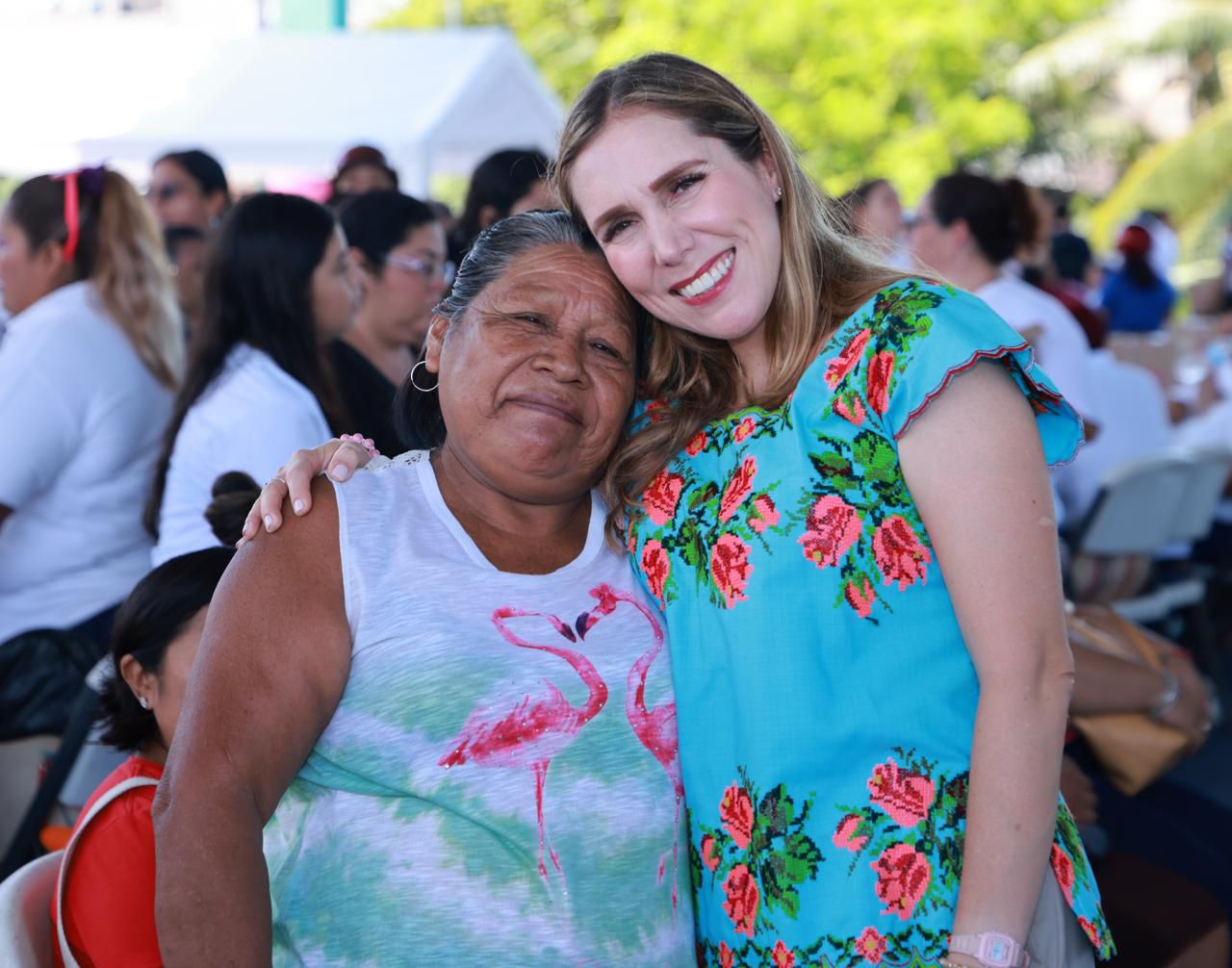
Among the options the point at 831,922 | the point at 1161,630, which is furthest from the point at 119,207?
the point at 1161,630

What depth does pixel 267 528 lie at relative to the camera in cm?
178

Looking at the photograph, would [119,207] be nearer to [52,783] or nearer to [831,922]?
[52,783]

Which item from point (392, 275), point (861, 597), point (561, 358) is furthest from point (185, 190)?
point (861, 597)

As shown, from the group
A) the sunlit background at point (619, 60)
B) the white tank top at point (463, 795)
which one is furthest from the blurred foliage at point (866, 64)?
the white tank top at point (463, 795)

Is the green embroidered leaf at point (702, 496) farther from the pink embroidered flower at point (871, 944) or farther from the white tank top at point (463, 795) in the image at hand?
the pink embroidered flower at point (871, 944)

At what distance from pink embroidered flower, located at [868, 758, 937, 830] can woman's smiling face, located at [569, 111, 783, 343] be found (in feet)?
2.15

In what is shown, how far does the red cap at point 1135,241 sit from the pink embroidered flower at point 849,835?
1022 cm

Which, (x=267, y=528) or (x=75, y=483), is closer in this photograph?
(x=267, y=528)

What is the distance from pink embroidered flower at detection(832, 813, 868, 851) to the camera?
5.89ft

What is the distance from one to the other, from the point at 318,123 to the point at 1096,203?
2520 centimetres

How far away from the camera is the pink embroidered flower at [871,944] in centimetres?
178

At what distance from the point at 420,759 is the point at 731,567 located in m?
0.48

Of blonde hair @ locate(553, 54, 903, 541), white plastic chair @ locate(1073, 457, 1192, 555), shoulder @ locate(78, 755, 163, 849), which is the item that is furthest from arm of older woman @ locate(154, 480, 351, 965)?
white plastic chair @ locate(1073, 457, 1192, 555)

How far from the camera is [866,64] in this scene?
21.8m
